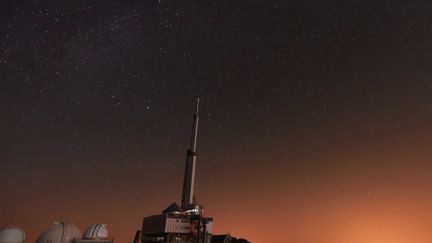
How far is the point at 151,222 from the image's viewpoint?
233 feet

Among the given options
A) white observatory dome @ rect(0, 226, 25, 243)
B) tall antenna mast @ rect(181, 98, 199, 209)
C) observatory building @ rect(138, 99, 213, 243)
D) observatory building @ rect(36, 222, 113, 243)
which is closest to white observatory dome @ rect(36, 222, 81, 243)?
observatory building @ rect(36, 222, 113, 243)

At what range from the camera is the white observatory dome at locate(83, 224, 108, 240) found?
64.5 m

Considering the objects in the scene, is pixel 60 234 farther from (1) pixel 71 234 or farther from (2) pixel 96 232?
(2) pixel 96 232

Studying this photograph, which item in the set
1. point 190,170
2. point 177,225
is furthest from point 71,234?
point 190,170

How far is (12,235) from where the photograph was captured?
66375 millimetres

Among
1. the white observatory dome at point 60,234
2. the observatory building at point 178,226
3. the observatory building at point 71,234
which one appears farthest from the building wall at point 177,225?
the white observatory dome at point 60,234

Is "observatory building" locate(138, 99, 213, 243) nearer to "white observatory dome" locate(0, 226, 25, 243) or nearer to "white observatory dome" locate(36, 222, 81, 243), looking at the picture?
"white observatory dome" locate(36, 222, 81, 243)

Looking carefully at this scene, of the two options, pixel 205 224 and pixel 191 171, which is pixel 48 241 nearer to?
→ pixel 205 224

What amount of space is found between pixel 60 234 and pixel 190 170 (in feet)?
114

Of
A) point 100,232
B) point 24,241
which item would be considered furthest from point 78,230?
point 24,241

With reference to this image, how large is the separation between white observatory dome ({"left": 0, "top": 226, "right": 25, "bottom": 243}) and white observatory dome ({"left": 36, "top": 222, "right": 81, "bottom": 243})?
13.4 ft

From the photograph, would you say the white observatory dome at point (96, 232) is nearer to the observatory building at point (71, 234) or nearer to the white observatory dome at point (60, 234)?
the observatory building at point (71, 234)

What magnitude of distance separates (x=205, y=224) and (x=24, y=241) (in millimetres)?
30919

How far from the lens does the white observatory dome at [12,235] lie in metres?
65.6
